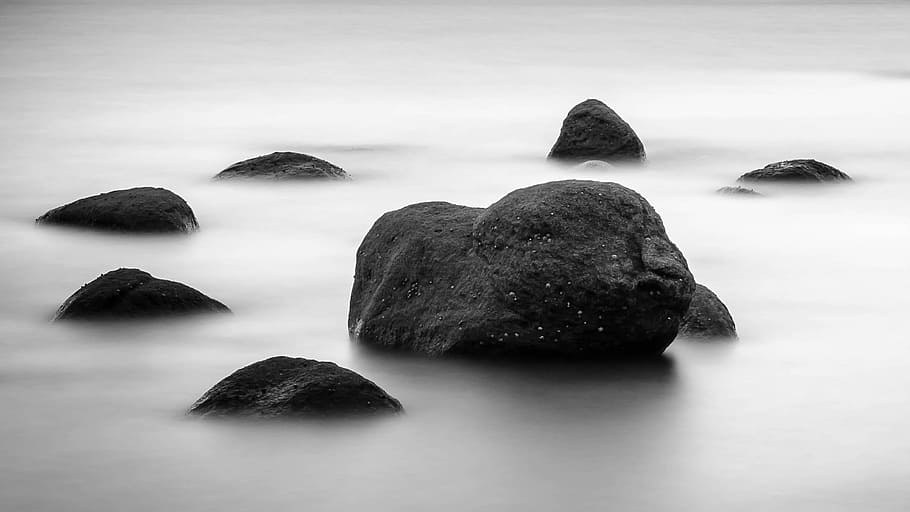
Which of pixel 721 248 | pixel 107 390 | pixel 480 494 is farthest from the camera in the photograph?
pixel 721 248

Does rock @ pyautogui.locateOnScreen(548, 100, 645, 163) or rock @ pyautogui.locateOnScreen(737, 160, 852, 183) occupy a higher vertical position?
rock @ pyautogui.locateOnScreen(548, 100, 645, 163)

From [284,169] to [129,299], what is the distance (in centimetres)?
571

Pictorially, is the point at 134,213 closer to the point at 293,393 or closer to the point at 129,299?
the point at 129,299

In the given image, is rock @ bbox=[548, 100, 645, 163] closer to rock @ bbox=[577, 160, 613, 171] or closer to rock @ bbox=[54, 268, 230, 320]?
rock @ bbox=[577, 160, 613, 171]

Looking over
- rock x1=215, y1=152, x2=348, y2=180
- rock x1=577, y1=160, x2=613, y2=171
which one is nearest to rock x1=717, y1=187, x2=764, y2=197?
rock x1=577, y1=160, x2=613, y2=171

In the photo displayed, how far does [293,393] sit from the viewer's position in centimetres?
591

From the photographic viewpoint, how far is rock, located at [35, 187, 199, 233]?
10.2m

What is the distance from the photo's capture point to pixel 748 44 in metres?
Result: 34.7

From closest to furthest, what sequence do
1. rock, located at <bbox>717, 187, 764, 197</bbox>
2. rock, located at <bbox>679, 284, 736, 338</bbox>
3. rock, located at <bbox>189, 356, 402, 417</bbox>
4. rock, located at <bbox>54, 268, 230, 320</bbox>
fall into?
1. rock, located at <bbox>189, 356, 402, 417</bbox>
2. rock, located at <bbox>679, 284, 736, 338</bbox>
3. rock, located at <bbox>54, 268, 230, 320</bbox>
4. rock, located at <bbox>717, 187, 764, 197</bbox>

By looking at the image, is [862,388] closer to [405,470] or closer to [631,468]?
[631,468]

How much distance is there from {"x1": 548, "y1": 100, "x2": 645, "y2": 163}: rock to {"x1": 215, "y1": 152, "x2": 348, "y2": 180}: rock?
89.2 inches

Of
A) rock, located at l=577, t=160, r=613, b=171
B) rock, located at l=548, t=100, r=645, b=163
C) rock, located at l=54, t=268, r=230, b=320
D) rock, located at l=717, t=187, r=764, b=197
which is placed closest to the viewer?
rock, located at l=54, t=268, r=230, b=320

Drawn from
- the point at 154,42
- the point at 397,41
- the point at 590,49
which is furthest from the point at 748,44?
the point at 154,42

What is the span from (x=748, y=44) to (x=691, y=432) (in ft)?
97.5
